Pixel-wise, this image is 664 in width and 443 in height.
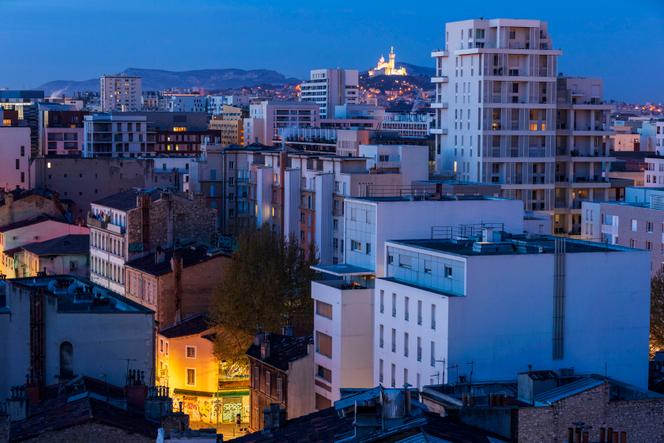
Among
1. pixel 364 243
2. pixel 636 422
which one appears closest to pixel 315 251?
pixel 364 243

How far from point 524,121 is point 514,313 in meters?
43.9

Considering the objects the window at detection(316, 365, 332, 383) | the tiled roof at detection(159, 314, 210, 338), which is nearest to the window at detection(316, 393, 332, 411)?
the window at detection(316, 365, 332, 383)

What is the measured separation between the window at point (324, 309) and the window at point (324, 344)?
65cm

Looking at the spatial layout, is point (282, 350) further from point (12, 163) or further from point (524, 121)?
point (12, 163)

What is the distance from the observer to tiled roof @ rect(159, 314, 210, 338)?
58062mm

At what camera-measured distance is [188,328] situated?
59.1 meters

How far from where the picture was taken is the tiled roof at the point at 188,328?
58062 millimetres

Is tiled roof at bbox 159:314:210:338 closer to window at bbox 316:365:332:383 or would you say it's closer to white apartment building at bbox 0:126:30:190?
window at bbox 316:365:332:383

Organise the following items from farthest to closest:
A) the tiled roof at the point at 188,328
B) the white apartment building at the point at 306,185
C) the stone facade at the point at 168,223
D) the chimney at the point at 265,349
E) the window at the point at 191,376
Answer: the white apartment building at the point at 306,185, the stone facade at the point at 168,223, the tiled roof at the point at 188,328, the window at the point at 191,376, the chimney at the point at 265,349

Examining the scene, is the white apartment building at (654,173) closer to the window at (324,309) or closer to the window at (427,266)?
the window at (324,309)

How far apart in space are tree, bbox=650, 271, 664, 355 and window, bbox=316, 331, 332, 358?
43.0ft

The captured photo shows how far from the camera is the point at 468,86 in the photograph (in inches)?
3346

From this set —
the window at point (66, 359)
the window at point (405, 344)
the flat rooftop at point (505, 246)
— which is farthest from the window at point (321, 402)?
the window at point (66, 359)

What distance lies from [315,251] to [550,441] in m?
38.0
